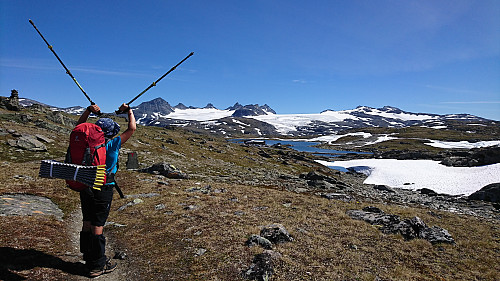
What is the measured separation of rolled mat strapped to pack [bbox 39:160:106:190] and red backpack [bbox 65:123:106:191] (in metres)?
0.23

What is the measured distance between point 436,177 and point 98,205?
78320 mm

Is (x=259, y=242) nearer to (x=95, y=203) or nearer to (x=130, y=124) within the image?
(x=95, y=203)

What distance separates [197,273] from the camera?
9914mm

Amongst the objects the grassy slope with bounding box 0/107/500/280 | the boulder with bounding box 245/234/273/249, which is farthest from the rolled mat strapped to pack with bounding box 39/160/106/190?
the boulder with bounding box 245/234/273/249

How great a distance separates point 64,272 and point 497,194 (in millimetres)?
61763

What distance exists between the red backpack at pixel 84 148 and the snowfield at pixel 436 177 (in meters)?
66.2

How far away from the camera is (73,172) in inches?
281

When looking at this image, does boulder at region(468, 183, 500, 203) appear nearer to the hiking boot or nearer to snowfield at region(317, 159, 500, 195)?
snowfield at region(317, 159, 500, 195)

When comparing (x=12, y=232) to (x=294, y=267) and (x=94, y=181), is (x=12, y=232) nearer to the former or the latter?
(x=94, y=181)

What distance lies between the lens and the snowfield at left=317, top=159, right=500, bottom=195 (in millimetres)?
52844

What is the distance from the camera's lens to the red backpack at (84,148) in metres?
7.35

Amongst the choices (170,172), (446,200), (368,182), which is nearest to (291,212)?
(170,172)

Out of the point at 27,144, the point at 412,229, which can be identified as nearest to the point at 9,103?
the point at 27,144

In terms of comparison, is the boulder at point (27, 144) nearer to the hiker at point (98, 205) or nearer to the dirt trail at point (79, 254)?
the dirt trail at point (79, 254)
